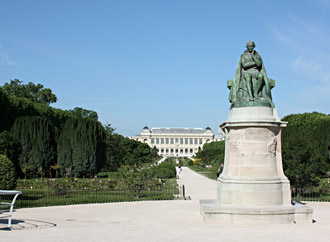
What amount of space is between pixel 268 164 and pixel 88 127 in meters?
28.7

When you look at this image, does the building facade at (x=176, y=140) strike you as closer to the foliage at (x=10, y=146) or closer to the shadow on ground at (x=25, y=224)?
the foliage at (x=10, y=146)

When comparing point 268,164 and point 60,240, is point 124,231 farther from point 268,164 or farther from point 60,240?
point 268,164

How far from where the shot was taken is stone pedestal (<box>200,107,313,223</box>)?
10.4 metres

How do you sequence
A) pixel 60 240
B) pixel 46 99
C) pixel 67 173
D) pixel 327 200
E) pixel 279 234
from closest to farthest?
pixel 60 240
pixel 279 234
pixel 327 200
pixel 67 173
pixel 46 99

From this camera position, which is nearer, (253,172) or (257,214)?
(257,214)

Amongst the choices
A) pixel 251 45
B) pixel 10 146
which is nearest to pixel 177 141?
pixel 10 146

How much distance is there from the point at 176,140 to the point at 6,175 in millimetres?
157619

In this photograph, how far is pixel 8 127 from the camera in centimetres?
3669

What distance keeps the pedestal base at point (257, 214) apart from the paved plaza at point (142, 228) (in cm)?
25

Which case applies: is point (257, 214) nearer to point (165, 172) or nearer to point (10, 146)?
point (165, 172)

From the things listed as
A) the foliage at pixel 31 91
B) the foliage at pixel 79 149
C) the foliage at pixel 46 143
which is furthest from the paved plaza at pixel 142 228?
the foliage at pixel 31 91

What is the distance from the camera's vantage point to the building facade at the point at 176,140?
560 feet

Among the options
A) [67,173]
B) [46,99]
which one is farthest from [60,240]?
[46,99]

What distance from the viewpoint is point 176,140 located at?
570ft
